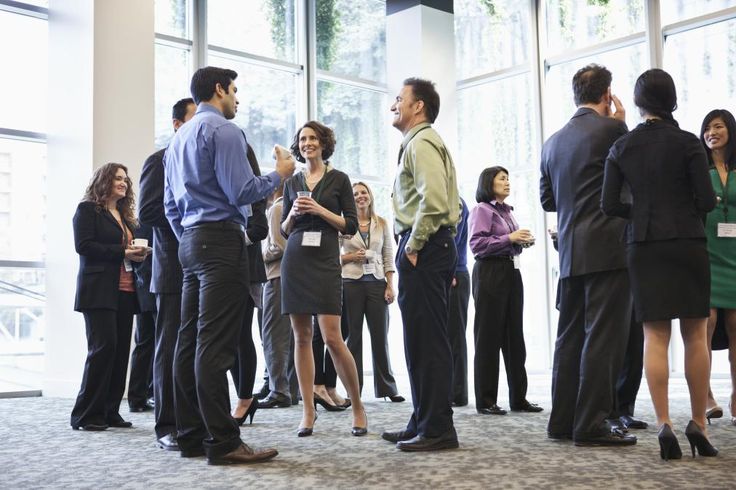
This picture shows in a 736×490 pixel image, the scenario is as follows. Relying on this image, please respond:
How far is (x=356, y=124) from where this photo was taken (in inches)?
392

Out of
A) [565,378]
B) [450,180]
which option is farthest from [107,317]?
[565,378]

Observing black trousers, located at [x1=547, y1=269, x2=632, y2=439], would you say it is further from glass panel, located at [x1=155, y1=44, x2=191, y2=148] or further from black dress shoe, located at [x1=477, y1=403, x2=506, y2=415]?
glass panel, located at [x1=155, y1=44, x2=191, y2=148]

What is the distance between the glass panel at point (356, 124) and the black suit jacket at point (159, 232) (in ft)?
19.7

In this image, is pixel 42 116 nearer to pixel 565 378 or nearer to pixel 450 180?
pixel 450 180

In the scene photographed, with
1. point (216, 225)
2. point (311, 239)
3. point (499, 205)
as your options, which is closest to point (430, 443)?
point (311, 239)

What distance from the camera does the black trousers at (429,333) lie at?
3334 millimetres

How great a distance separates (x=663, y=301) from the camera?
3.03 meters

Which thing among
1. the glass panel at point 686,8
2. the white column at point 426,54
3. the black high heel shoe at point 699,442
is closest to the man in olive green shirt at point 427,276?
the black high heel shoe at point 699,442

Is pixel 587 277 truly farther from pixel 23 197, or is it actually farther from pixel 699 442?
pixel 23 197

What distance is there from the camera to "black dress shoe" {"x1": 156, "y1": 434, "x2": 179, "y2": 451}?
3447 millimetres

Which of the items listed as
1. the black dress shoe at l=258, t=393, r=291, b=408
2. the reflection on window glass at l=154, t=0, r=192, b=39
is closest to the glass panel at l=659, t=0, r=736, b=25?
the reflection on window glass at l=154, t=0, r=192, b=39

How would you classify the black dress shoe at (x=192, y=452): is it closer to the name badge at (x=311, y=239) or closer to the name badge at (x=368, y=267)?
the name badge at (x=311, y=239)

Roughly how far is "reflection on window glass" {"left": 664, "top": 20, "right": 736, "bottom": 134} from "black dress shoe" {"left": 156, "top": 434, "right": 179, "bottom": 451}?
22.0 ft

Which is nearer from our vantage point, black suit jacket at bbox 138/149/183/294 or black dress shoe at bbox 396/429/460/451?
black dress shoe at bbox 396/429/460/451
